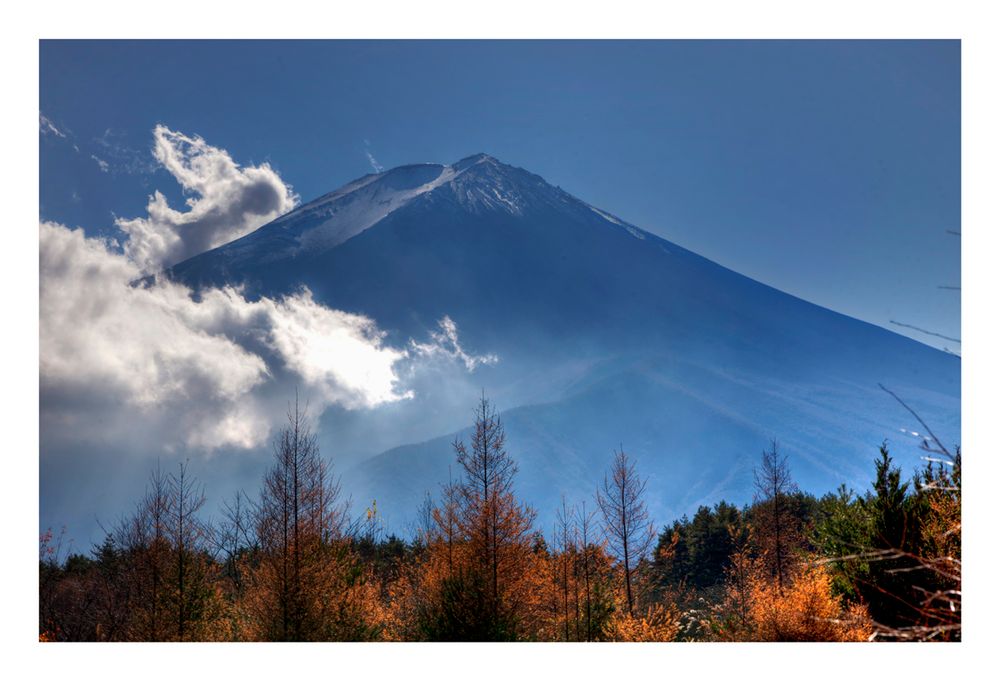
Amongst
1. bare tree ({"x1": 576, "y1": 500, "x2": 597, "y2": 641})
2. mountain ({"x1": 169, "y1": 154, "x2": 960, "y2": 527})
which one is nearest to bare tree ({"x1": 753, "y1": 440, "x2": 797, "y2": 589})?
bare tree ({"x1": 576, "y1": 500, "x2": 597, "y2": 641})

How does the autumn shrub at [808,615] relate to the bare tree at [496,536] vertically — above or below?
below

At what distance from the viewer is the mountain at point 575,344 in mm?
99938

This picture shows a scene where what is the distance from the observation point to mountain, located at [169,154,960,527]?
99.9 m

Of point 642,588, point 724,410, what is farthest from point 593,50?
point 724,410

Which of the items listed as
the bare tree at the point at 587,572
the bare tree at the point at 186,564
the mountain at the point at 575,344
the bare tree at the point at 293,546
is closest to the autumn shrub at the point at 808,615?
the bare tree at the point at 587,572

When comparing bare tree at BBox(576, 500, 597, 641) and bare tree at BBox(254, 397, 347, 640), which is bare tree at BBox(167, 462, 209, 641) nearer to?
bare tree at BBox(254, 397, 347, 640)

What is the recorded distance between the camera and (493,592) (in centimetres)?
1022

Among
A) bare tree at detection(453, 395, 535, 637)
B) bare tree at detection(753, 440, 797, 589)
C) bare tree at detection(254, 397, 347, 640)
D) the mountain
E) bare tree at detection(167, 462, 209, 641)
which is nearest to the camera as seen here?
bare tree at detection(254, 397, 347, 640)

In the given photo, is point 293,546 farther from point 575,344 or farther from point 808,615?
point 575,344

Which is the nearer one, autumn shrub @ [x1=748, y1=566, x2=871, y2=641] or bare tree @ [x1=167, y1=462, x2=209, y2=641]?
autumn shrub @ [x1=748, y1=566, x2=871, y2=641]

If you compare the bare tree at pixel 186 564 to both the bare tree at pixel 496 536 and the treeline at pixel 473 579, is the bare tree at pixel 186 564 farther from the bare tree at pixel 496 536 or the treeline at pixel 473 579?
the bare tree at pixel 496 536

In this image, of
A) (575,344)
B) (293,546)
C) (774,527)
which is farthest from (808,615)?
(575,344)
